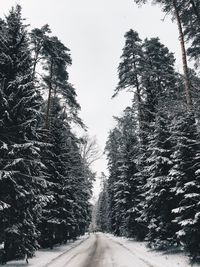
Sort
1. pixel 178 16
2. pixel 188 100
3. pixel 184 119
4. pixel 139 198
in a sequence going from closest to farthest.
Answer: pixel 184 119, pixel 188 100, pixel 178 16, pixel 139 198

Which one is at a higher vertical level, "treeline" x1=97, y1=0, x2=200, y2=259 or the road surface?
"treeline" x1=97, y1=0, x2=200, y2=259

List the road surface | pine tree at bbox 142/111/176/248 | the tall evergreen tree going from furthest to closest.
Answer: pine tree at bbox 142/111/176/248
the road surface
the tall evergreen tree

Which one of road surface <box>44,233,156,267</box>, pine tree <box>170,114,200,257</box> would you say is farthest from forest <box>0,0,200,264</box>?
road surface <box>44,233,156,267</box>

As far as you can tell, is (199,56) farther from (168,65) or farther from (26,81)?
(26,81)

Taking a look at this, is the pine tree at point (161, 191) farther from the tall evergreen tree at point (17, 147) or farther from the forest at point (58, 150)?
the tall evergreen tree at point (17, 147)

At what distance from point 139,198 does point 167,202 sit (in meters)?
14.1

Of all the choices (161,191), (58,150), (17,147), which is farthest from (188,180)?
(58,150)

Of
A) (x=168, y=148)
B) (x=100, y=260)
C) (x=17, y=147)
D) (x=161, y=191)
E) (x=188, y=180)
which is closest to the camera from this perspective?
(x=17, y=147)

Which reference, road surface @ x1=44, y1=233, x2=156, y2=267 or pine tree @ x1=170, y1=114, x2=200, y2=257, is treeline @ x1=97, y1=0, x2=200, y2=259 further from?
road surface @ x1=44, y1=233, x2=156, y2=267

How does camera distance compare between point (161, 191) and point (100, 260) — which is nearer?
point (100, 260)

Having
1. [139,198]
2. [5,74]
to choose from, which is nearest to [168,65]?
[139,198]

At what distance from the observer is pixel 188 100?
16.8 metres

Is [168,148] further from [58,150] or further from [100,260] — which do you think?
[58,150]

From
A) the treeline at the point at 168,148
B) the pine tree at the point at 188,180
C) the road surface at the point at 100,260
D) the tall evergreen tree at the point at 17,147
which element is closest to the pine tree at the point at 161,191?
the treeline at the point at 168,148
